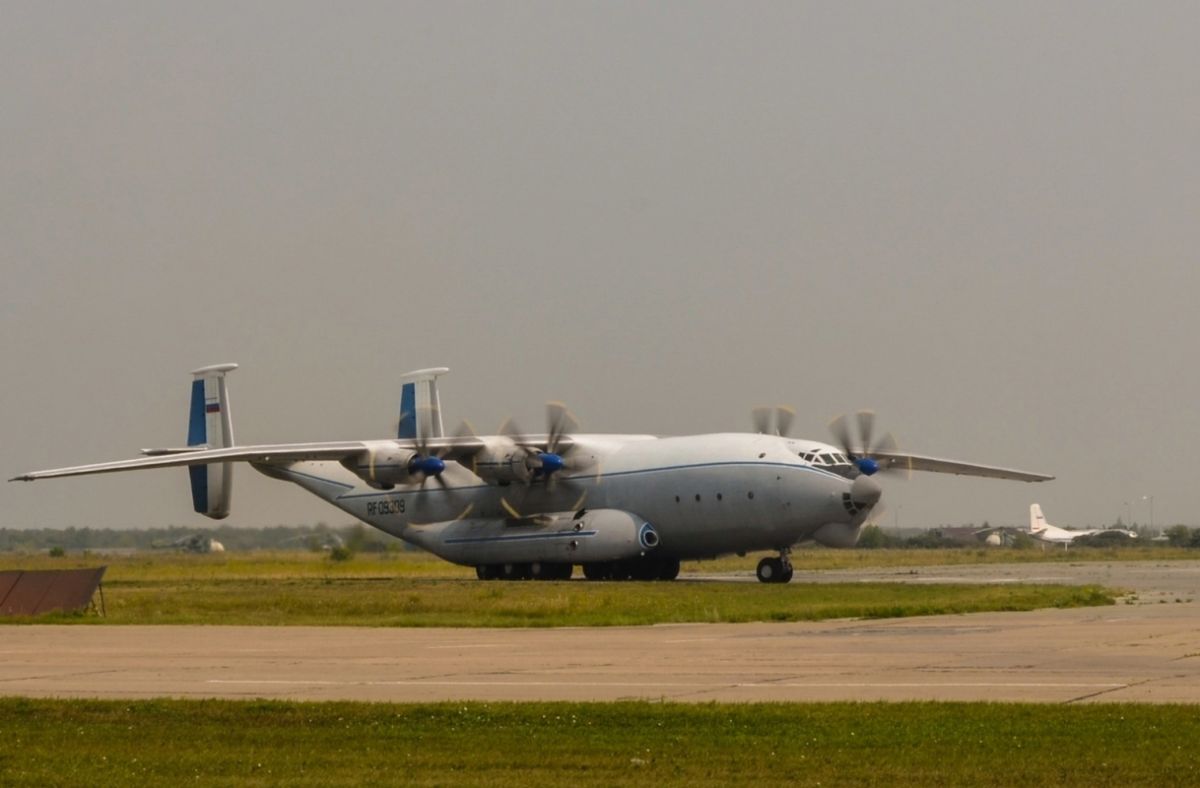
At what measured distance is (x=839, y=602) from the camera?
34.9 m

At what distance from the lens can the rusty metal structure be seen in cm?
3366

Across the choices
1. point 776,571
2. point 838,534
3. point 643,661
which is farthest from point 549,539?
point 643,661

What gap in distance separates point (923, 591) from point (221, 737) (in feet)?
88.8

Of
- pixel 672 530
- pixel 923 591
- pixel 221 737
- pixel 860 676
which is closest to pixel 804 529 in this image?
pixel 672 530

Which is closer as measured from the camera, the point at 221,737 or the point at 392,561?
the point at 221,737

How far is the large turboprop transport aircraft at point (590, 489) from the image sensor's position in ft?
156

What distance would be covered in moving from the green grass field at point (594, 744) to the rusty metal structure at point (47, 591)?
18.2 meters

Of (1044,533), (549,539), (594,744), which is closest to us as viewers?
(594,744)

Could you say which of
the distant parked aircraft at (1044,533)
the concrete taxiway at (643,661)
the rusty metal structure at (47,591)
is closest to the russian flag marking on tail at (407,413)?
the rusty metal structure at (47,591)

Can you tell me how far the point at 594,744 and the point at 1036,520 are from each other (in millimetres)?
103519

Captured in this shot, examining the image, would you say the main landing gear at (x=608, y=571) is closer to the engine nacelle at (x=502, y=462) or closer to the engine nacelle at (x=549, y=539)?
the engine nacelle at (x=549, y=539)

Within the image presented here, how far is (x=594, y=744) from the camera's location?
13.3 meters

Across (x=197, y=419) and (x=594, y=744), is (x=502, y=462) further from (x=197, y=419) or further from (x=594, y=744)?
(x=594, y=744)

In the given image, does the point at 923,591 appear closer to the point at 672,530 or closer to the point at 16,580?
the point at 672,530
